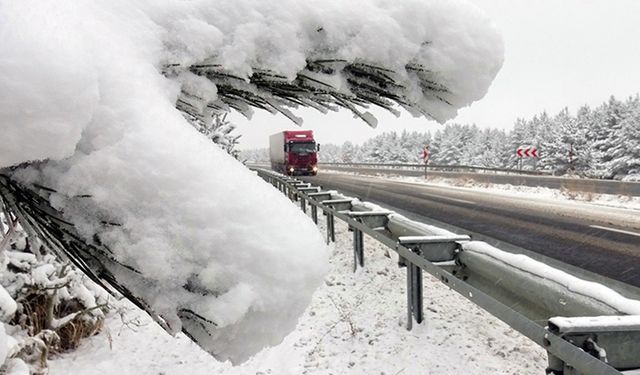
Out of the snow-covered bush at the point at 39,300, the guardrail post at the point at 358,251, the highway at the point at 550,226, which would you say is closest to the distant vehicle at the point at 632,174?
the highway at the point at 550,226

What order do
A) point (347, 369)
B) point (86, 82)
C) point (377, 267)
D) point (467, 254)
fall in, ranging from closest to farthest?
point (86, 82) → point (467, 254) → point (347, 369) → point (377, 267)

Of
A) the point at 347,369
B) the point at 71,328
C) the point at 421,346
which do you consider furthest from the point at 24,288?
the point at 421,346

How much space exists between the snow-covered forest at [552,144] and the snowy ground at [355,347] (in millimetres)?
18298

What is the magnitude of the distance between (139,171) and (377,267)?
6853mm

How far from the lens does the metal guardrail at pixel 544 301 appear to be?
6.44ft

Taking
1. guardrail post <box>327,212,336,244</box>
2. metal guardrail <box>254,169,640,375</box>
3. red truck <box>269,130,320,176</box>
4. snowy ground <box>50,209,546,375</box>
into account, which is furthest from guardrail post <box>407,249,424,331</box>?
red truck <box>269,130,320,176</box>

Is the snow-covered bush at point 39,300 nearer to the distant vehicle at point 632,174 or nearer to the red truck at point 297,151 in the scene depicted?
the red truck at point 297,151

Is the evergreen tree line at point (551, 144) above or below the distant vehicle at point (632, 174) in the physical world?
above

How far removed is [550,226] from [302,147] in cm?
2235

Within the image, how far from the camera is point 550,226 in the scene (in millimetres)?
12531

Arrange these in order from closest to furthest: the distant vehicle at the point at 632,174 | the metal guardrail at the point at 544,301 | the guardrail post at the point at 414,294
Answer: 1. the metal guardrail at the point at 544,301
2. the guardrail post at the point at 414,294
3. the distant vehicle at the point at 632,174

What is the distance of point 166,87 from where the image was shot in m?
0.84

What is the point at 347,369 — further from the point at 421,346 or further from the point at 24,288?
the point at 24,288

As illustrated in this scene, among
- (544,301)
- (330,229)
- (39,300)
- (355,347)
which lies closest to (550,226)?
(330,229)
